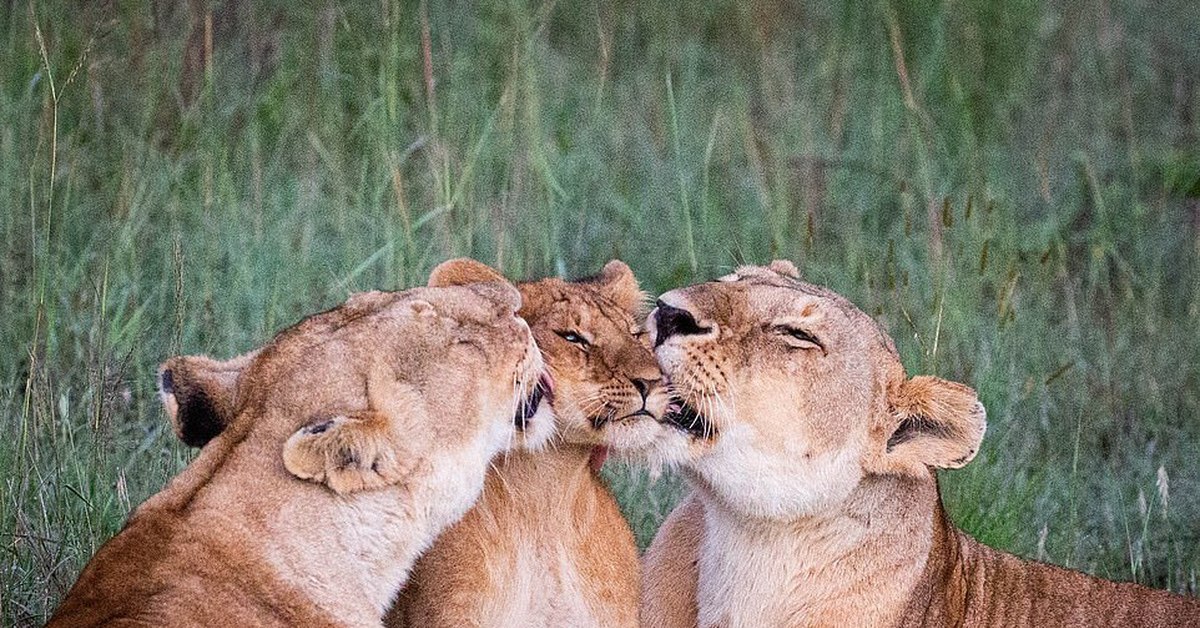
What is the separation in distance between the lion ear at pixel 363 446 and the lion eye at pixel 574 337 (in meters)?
0.53

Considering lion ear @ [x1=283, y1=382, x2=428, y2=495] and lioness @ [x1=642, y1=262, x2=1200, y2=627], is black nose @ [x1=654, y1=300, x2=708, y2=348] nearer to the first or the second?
lioness @ [x1=642, y1=262, x2=1200, y2=627]

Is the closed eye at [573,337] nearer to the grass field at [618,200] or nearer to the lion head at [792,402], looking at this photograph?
the lion head at [792,402]

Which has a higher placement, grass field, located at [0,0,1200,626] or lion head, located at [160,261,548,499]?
lion head, located at [160,261,548,499]

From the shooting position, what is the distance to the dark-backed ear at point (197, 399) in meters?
3.86

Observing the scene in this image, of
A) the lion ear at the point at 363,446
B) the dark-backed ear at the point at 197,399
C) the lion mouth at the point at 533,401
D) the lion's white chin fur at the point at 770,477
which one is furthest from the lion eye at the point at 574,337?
the dark-backed ear at the point at 197,399

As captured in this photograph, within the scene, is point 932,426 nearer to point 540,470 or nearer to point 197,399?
point 540,470

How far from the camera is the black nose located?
13.3 ft

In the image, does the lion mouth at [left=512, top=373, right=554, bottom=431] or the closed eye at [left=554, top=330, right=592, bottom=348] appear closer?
the lion mouth at [left=512, top=373, right=554, bottom=431]

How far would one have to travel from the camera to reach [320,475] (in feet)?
11.6

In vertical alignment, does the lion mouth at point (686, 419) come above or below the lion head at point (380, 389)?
below

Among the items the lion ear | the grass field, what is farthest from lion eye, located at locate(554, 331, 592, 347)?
the grass field

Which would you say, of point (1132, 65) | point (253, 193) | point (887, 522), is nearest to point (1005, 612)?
point (887, 522)

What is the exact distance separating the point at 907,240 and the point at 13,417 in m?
3.11

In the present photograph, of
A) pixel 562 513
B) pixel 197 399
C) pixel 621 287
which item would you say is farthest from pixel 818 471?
pixel 197 399
